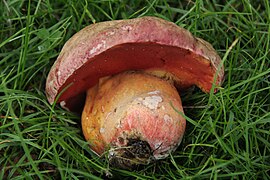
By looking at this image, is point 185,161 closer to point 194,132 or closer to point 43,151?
point 194,132

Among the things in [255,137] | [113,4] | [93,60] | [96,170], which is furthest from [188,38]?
[113,4]

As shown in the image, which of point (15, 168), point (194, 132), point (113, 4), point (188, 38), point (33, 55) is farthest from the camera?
point (113, 4)

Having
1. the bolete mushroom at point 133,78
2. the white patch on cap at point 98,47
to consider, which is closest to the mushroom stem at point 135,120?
the bolete mushroom at point 133,78

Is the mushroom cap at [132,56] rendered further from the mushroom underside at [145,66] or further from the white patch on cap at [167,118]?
the white patch on cap at [167,118]

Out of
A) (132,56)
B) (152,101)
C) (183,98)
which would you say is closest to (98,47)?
(132,56)

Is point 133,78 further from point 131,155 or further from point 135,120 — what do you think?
point 131,155

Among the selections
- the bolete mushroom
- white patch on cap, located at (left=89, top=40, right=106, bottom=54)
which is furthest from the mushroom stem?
white patch on cap, located at (left=89, top=40, right=106, bottom=54)
